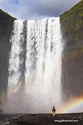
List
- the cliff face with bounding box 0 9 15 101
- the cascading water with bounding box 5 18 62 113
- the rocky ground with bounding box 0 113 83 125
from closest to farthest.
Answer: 1. the rocky ground with bounding box 0 113 83 125
2. the cliff face with bounding box 0 9 15 101
3. the cascading water with bounding box 5 18 62 113

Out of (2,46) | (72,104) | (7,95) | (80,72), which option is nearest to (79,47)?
(80,72)

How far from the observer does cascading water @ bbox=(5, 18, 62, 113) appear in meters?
35.9

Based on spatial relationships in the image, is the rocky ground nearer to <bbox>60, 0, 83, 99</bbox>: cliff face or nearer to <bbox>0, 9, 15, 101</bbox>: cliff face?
<bbox>60, 0, 83, 99</bbox>: cliff face

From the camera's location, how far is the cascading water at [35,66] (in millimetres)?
35938

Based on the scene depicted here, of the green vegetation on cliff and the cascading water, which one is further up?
the green vegetation on cliff

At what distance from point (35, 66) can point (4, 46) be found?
30.2 ft

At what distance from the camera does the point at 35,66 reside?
1505 inches

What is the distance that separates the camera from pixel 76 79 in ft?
113

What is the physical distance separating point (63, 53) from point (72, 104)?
1228 cm

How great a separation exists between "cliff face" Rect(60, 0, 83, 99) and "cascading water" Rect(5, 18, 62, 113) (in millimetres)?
1704

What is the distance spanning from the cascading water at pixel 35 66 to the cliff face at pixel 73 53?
1704 millimetres

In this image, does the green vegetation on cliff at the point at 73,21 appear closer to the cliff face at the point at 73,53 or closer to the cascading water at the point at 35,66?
the cliff face at the point at 73,53

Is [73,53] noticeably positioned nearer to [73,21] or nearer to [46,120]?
[73,21]

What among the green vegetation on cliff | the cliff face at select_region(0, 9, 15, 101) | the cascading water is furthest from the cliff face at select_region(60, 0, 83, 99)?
the cliff face at select_region(0, 9, 15, 101)
